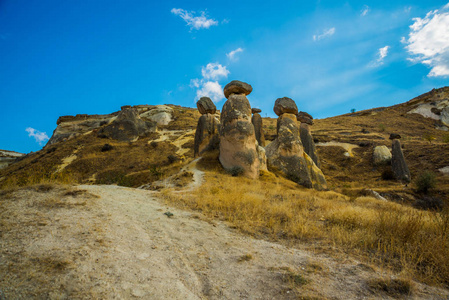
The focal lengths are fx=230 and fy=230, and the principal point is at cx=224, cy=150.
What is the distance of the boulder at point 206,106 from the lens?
14492 mm

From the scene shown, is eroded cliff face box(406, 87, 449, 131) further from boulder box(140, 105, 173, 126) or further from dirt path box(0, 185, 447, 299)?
dirt path box(0, 185, 447, 299)

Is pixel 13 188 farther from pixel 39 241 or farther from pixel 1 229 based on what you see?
pixel 39 241

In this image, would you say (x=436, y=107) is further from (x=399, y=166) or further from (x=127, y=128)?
(x=127, y=128)

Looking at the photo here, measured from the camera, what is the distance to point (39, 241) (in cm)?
257

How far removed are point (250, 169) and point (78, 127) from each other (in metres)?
31.6

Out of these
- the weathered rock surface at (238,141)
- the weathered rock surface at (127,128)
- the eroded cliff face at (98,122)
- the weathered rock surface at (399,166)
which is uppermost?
the eroded cliff face at (98,122)

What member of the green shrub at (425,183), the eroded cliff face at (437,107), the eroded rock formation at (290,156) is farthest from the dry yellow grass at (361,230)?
the eroded cliff face at (437,107)

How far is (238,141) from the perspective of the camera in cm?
1102

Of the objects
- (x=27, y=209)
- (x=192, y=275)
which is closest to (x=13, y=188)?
(x=27, y=209)

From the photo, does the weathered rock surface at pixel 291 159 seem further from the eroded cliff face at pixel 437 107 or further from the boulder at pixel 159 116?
the eroded cliff face at pixel 437 107

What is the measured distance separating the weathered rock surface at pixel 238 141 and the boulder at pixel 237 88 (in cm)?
75

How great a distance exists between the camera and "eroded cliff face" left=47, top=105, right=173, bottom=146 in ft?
93.3

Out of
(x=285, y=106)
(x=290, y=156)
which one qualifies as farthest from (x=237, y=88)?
(x=290, y=156)

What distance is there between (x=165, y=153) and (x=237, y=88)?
39.8 ft
